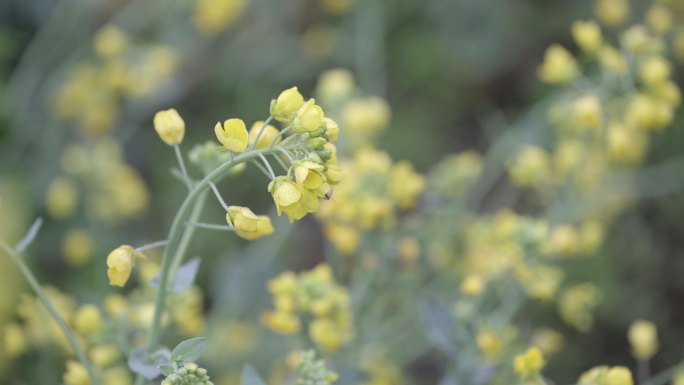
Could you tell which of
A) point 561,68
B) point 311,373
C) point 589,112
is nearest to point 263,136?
point 311,373

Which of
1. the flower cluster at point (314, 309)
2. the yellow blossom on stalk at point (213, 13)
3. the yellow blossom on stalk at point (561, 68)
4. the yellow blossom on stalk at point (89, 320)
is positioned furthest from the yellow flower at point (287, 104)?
the yellow blossom on stalk at point (213, 13)

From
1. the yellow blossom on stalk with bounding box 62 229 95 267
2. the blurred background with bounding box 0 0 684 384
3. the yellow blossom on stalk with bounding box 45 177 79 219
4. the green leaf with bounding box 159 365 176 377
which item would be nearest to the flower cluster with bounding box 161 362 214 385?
the green leaf with bounding box 159 365 176 377

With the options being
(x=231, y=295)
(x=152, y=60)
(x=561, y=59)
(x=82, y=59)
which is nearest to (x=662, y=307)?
(x=561, y=59)

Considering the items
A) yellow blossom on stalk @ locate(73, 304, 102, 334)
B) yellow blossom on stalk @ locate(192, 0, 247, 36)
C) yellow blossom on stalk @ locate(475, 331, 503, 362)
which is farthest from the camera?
yellow blossom on stalk @ locate(192, 0, 247, 36)

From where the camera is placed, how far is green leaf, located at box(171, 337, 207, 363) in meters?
1.17

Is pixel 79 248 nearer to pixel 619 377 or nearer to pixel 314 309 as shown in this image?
pixel 314 309

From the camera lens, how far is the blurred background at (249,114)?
256cm

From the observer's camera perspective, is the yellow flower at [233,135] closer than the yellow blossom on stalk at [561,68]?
Yes

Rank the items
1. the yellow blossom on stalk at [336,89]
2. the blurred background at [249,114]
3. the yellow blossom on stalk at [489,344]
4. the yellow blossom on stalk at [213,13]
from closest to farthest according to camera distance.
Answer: the yellow blossom on stalk at [489,344], the yellow blossom on stalk at [336,89], the blurred background at [249,114], the yellow blossom on stalk at [213,13]

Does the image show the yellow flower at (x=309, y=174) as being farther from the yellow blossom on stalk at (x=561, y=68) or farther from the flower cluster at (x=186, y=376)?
the yellow blossom on stalk at (x=561, y=68)

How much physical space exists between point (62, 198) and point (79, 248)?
0.61 feet

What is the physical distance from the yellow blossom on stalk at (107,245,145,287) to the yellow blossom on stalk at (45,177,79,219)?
4.47 ft

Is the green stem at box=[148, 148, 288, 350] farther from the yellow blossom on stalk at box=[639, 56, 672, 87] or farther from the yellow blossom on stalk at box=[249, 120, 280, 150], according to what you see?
the yellow blossom on stalk at box=[639, 56, 672, 87]

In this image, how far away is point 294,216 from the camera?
1.13 m
